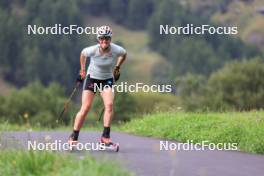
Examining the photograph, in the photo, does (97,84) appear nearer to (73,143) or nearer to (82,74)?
(82,74)

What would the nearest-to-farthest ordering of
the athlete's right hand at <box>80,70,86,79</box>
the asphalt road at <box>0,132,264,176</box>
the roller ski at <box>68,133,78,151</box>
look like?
the asphalt road at <box>0,132,264,176</box> → the roller ski at <box>68,133,78,151</box> → the athlete's right hand at <box>80,70,86,79</box>

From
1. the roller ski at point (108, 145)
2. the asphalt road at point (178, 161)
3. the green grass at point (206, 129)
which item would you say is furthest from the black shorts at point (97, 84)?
the green grass at point (206, 129)

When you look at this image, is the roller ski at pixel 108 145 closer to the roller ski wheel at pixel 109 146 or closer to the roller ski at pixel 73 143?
the roller ski wheel at pixel 109 146

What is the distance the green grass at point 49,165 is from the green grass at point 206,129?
5.10 m

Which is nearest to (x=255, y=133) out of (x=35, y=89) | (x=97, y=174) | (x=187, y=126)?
(x=187, y=126)

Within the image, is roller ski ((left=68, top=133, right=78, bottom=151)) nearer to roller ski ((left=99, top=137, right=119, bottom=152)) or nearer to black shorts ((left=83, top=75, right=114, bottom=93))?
roller ski ((left=99, top=137, right=119, bottom=152))

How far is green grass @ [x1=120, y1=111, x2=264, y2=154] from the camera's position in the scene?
42.9ft

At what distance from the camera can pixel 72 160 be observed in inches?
329

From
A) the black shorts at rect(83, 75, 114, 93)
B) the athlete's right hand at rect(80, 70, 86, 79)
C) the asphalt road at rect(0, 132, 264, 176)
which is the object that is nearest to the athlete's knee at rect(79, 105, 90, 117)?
the black shorts at rect(83, 75, 114, 93)

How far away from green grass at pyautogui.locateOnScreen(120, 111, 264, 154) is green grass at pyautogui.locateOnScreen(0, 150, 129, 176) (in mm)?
5096

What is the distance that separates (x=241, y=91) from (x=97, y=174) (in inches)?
3558

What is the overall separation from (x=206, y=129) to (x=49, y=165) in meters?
7.19

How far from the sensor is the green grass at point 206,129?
13.1 metres

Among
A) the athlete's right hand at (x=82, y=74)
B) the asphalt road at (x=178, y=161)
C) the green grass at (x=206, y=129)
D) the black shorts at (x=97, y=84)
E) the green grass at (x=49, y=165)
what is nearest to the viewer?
the green grass at (x=49, y=165)
